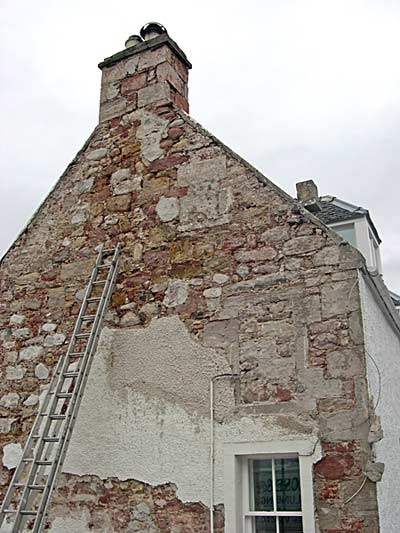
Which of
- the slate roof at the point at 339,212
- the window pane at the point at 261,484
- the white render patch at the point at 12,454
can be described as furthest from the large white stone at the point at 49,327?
the slate roof at the point at 339,212

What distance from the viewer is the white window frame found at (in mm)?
4691

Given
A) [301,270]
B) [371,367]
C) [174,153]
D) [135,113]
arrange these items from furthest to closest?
[135,113]
[174,153]
[301,270]
[371,367]

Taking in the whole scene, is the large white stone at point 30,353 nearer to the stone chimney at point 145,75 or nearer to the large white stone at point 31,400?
the large white stone at point 31,400

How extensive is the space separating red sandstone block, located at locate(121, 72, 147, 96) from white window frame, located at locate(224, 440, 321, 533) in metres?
4.29

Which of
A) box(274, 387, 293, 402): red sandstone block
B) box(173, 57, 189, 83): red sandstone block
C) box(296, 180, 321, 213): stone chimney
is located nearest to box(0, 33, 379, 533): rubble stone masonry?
box(274, 387, 293, 402): red sandstone block

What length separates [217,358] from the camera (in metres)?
5.47

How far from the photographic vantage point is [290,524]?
190 inches

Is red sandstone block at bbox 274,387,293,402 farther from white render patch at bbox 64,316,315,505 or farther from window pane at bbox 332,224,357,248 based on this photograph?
window pane at bbox 332,224,357,248

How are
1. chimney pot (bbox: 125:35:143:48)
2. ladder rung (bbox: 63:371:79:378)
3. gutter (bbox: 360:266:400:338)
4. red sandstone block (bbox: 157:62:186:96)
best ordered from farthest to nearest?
chimney pot (bbox: 125:35:143:48)
red sandstone block (bbox: 157:62:186:96)
ladder rung (bbox: 63:371:79:378)
gutter (bbox: 360:266:400:338)

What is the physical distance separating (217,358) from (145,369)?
787 mm

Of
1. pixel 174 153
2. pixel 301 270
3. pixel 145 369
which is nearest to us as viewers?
pixel 301 270

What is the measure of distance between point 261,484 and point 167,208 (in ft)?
9.55

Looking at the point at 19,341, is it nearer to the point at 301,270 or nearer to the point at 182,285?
the point at 182,285

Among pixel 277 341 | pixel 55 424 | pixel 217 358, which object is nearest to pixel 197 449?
pixel 217 358
